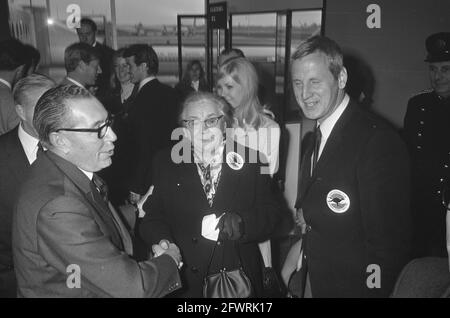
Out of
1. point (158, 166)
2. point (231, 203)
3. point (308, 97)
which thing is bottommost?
point (231, 203)

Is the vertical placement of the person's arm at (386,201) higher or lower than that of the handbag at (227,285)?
higher

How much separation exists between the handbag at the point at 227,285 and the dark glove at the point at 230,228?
9 centimetres

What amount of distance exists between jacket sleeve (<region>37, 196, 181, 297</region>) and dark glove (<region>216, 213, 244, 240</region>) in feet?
1.54

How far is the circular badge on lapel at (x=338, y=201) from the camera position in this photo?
152cm

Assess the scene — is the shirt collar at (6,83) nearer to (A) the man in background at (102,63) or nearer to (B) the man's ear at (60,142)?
(A) the man in background at (102,63)

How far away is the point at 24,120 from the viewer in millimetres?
2080

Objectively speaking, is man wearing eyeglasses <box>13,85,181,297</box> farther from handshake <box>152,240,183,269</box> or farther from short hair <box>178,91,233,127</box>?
short hair <box>178,91,233,127</box>

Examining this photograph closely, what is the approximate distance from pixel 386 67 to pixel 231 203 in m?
3.64

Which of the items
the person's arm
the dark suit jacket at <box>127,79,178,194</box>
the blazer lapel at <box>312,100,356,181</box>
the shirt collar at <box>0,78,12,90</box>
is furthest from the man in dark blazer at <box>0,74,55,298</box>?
the person's arm

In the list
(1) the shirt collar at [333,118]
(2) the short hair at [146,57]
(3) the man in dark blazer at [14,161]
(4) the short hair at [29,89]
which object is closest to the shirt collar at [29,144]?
(3) the man in dark blazer at [14,161]

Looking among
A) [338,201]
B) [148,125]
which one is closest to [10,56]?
[148,125]

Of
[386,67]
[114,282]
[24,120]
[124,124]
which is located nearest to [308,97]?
[114,282]

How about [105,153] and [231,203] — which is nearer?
[105,153]
